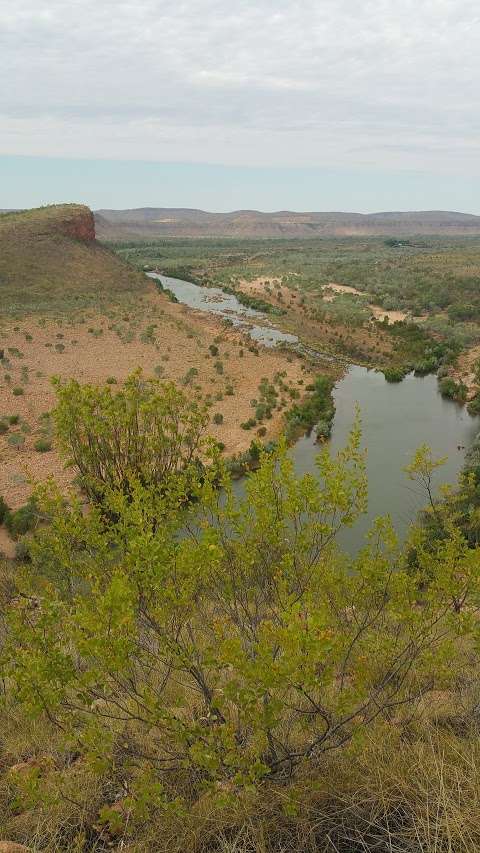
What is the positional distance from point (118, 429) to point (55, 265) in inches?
1742

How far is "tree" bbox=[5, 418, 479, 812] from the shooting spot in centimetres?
372

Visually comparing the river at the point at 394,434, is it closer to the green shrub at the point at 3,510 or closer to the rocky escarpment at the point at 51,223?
the green shrub at the point at 3,510

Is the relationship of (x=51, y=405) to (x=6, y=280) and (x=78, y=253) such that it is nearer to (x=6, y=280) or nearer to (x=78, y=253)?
(x=6, y=280)

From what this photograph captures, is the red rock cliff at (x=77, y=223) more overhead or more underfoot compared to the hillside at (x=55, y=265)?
more overhead

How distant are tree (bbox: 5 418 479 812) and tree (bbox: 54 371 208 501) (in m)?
4.79

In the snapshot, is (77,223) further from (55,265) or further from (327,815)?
(327,815)

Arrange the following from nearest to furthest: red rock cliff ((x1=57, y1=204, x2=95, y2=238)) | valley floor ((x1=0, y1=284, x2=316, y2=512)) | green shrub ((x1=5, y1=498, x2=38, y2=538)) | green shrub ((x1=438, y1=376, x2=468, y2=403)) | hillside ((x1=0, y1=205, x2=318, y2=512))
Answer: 1. green shrub ((x1=5, y1=498, x2=38, y2=538))
2. valley floor ((x1=0, y1=284, x2=316, y2=512))
3. hillside ((x1=0, y1=205, x2=318, y2=512))
4. green shrub ((x1=438, y1=376, x2=468, y2=403))
5. red rock cliff ((x1=57, y1=204, x2=95, y2=238))

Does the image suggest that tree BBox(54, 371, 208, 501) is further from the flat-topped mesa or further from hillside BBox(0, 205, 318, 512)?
the flat-topped mesa

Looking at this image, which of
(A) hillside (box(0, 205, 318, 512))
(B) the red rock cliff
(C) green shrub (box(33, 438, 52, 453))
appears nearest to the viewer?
(C) green shrub (box(33, 438, 52, 453))

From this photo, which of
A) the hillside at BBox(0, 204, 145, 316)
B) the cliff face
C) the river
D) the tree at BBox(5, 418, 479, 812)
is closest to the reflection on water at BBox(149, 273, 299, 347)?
the hillside at BBox(0, 204, 145, 316)

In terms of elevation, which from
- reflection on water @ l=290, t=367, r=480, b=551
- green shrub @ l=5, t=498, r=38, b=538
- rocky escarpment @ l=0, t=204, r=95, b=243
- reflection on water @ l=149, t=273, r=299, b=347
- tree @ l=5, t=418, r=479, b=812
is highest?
rocky escarpment @ l=0, t=204, r=95, b=243

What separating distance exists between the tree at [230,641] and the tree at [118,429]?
15.7ft

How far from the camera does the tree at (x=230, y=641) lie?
3721mm

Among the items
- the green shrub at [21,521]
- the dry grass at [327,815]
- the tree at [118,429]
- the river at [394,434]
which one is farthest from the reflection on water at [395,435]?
the dry grass at [327,815]
